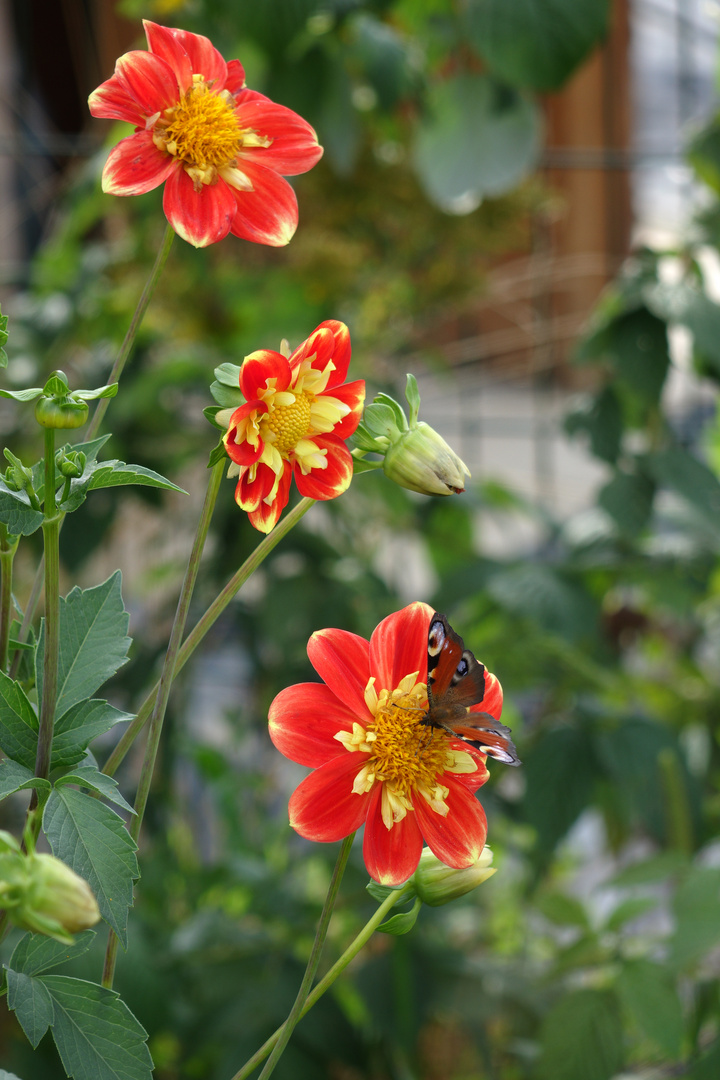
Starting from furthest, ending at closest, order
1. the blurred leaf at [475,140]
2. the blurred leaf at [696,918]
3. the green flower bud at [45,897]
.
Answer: the blurred leaf at [475,140] → the blurred leaf at [696,918] → the green flower bud at [45,897]

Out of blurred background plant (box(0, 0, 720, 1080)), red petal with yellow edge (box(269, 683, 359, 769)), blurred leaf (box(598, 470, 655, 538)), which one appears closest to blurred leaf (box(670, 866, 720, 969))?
blurred background plant (box(0, 0, 720, 1080))

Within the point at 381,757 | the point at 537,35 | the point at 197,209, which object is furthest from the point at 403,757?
the point at 537,35

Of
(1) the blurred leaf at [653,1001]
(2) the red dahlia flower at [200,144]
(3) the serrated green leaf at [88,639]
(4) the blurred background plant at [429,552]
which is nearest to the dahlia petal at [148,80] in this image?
(2) the red dahlia flower at [200,144]

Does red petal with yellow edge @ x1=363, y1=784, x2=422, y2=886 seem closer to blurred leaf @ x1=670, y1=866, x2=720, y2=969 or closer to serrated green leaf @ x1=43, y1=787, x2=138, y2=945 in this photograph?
serrated green leaf @ x1=43, y1=787, x2=138, y2=945

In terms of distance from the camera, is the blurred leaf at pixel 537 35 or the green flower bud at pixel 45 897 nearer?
the green flower bud at pixel 45 897

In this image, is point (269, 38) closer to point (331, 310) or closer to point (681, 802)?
point (331, 310)

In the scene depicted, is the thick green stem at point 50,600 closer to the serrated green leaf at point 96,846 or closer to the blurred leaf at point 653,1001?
the serrated green leaf at point 96,846
